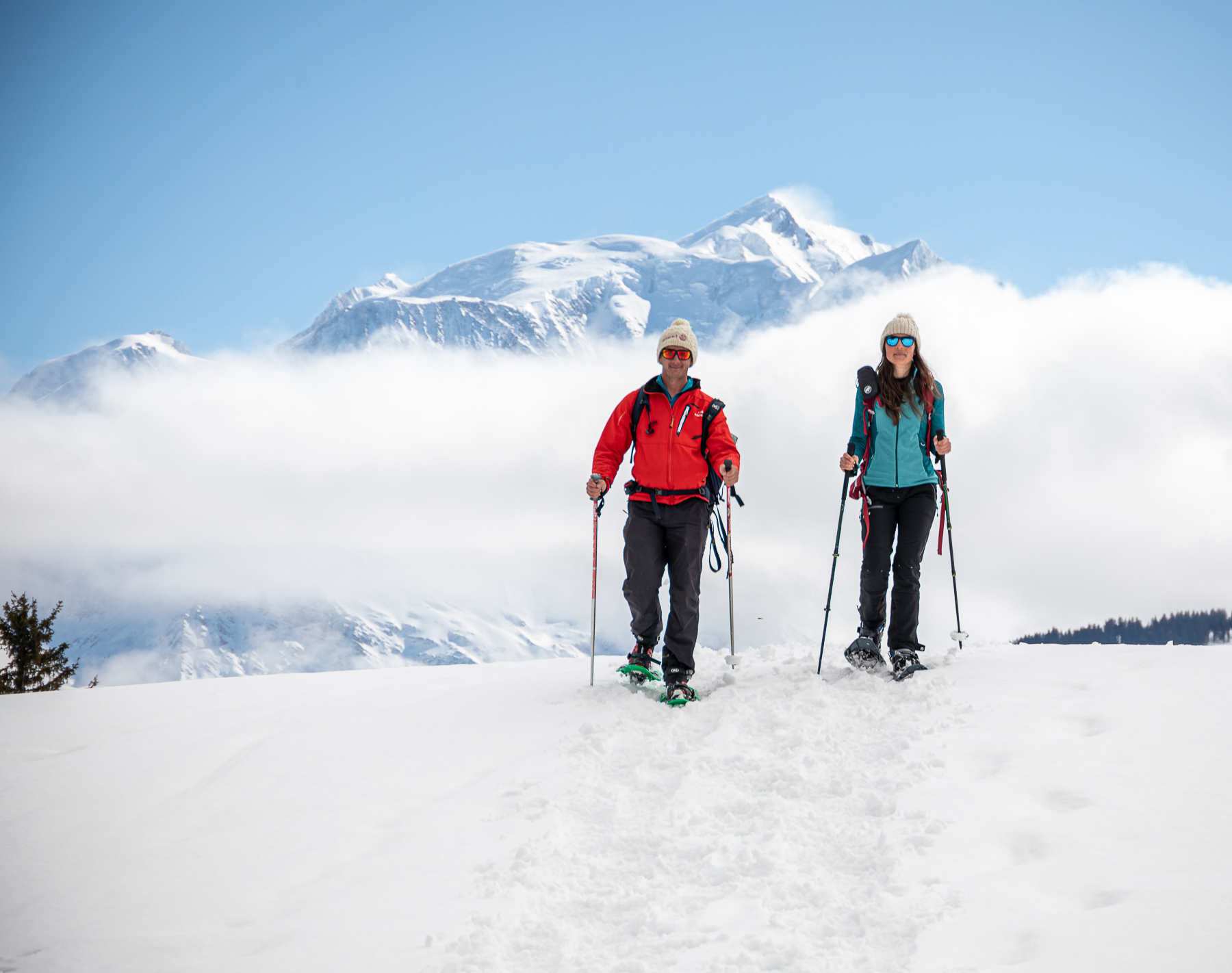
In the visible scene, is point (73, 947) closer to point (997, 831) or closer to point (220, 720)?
point (220, 720)

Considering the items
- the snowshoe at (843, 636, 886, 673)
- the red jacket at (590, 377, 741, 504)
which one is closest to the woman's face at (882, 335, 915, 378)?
the red jacket at (590, 377, 741, 504)

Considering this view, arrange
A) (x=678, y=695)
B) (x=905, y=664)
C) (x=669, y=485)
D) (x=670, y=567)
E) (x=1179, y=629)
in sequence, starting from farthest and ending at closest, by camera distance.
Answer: (x=1179, y=629) → (x=670, y=567) → (x=669, y=485) → (x=905, y=664) → (x=678, y=695)

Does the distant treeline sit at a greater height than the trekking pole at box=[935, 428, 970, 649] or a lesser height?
lesser

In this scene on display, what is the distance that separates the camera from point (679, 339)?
277 inches

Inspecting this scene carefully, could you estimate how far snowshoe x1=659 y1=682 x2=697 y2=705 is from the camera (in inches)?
260

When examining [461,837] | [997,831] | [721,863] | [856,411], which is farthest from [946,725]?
[461,837]

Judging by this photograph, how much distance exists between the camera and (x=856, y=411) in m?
7.16

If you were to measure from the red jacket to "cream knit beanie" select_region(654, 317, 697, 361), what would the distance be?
0.85ft

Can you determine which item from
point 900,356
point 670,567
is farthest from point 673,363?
point 900,356

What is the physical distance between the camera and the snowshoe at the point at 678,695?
660cm

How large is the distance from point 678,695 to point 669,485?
1670 mm

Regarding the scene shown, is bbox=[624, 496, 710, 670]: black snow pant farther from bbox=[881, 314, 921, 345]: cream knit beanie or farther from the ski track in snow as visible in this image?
bbox=[881, 314, 921, 345]: cream knit beanie

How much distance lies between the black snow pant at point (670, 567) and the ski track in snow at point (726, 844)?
0.70 metres

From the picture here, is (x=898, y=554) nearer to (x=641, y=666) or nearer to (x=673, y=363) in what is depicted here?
(x=641, y=666)
